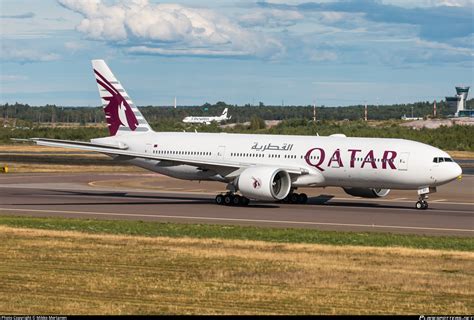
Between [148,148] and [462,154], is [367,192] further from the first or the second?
[462,154]

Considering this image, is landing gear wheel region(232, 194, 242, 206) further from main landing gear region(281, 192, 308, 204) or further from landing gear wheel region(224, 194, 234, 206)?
main landing gear region(281, 192, 308, 204)

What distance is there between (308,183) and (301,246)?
55.9 feet

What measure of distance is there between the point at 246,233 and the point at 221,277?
10582 millimetres

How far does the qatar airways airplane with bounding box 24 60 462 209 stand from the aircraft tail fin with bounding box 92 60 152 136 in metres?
0.06

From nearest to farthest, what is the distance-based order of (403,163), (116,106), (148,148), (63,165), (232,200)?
(403,163)
(232,200)
(148,148)
(116,106)
(63,165)

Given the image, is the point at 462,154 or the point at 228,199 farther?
the point at 462,154

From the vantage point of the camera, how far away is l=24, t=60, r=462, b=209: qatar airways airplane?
4641 cm

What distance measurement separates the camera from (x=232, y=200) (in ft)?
161

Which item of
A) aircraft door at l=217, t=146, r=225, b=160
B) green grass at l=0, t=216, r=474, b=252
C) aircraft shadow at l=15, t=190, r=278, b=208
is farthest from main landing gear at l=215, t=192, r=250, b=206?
green grass at l=0, t=216, r=474, b=252

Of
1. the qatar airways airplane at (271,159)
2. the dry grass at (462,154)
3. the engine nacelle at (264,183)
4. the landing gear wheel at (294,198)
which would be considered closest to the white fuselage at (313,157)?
the qatar airways airplane at (271,159)

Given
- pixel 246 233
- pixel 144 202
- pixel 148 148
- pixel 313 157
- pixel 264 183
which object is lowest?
pixel 144 202

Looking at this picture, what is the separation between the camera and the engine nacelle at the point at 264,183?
46.4 metres

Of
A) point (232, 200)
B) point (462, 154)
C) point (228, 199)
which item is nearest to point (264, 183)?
point (232, 200)

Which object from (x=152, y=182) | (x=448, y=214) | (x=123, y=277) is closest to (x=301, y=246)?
(x=123, y=277)
